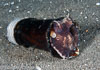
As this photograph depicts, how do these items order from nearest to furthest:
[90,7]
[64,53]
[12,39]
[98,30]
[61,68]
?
[64,53] < [61,68] < [12,39] < [98,30] < [90,7]

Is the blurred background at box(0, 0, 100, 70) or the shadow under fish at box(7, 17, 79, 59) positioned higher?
the shadow under fish at box(7, 17, 79, 59)

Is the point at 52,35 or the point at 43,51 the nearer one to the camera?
the point at 52,35

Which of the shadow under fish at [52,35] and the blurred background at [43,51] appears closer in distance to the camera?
the shadow under fish at [52,35]

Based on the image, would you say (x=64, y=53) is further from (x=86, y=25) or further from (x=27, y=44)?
(x=86, y=25)

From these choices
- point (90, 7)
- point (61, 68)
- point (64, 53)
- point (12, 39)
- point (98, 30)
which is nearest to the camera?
point (64, 53)

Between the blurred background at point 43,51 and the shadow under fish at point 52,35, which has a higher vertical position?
the shadow under fish at point 52,35

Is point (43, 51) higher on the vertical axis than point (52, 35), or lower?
lower

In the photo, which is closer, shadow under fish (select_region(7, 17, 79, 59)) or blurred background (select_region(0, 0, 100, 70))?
shadow under fish (select_region(7, 17, 79, 59))

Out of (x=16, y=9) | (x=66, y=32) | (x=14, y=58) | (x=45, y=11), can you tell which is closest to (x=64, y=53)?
(x=66, y=32)
